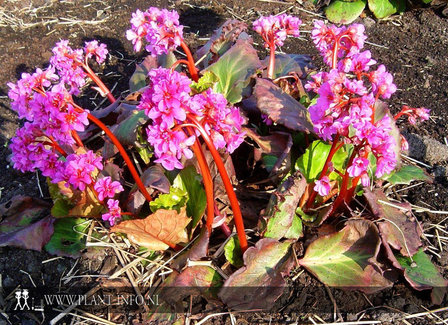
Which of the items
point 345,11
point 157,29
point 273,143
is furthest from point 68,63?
point 345,11

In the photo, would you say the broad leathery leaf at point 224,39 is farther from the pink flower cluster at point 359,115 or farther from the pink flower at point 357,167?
the pink flower at point 357,167

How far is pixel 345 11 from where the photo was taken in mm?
3584

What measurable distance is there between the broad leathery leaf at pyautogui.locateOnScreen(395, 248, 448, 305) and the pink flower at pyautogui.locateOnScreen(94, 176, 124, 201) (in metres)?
1.20

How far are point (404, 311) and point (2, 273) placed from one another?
5.68 ft

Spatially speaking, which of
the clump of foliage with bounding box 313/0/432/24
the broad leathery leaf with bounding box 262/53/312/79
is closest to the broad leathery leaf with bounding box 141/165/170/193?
the broad leathery leaf with bounding box 262/53/312/79

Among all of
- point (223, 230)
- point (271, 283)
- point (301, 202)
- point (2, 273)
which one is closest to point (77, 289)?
point (2, 273)

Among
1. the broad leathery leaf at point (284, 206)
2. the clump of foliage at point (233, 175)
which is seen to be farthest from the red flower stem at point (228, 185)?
the broad leathery leaf at point (284, 206)

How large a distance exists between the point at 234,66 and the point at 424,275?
126 centimetres

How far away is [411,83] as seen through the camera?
2.99 m

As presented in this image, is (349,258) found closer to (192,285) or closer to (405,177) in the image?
(405,177)

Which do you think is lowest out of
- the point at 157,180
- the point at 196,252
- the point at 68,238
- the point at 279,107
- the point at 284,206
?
the point at 68,238

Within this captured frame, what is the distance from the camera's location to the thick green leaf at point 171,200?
1.96 m

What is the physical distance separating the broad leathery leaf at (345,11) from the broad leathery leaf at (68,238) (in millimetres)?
2444

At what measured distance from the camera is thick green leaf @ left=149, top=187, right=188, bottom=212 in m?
1.96
